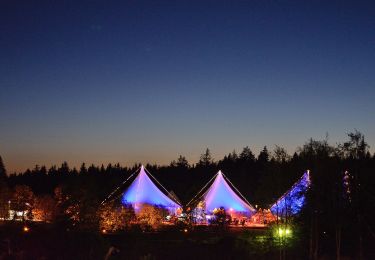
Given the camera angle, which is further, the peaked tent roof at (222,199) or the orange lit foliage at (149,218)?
the peaked tent roof at (222,199)

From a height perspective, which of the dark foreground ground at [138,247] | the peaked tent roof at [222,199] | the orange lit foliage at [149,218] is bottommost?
the dark foreground ground at [138,247]

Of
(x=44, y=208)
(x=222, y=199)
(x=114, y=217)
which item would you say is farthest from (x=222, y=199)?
(x=114, y=217)

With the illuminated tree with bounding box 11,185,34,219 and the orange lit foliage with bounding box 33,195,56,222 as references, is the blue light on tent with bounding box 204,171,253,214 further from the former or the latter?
the illuminated tree with bounding box 11,185,34,219

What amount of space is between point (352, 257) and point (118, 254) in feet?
25.2

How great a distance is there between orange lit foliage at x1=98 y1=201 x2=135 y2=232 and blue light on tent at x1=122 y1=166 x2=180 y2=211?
5891 millimetres

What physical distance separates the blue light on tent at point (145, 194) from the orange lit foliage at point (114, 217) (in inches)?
232

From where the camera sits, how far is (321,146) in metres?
16.2

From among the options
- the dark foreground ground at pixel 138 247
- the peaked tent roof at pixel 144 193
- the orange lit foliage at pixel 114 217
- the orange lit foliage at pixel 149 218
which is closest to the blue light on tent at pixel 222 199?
the peaked tent roof at pixel 144 193

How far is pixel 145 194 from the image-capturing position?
31.6 metres

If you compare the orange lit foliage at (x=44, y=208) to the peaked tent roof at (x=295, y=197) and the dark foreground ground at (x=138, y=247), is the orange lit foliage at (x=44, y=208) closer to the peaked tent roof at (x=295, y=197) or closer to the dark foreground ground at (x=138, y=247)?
the dark foreground ground at (x=138, y=247)

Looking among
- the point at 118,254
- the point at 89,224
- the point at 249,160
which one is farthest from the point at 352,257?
the point at 249,160

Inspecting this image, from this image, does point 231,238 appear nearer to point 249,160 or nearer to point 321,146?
point 321,146

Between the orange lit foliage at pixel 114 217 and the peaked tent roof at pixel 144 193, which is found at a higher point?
the peaked tent roof at pixel 144 193

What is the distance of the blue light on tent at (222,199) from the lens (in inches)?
1336
